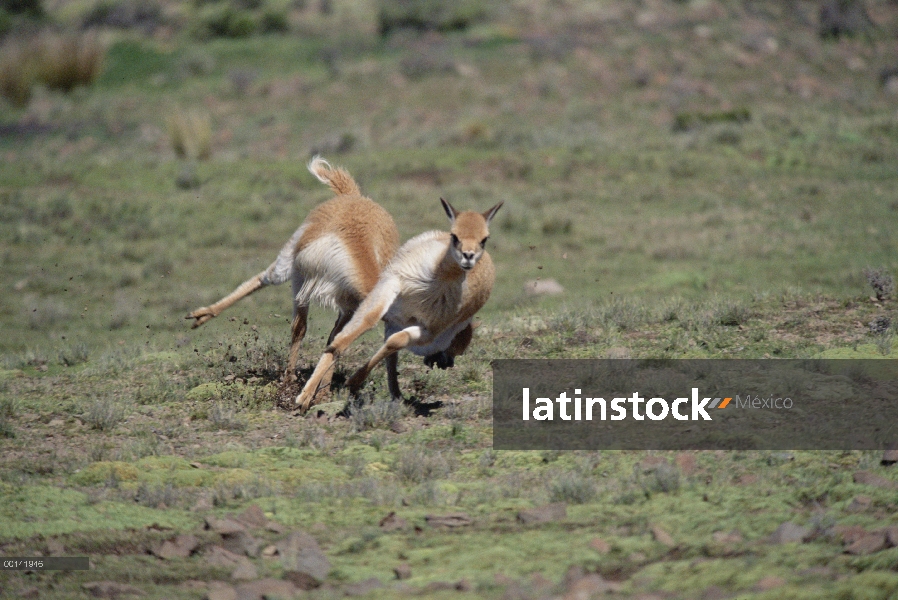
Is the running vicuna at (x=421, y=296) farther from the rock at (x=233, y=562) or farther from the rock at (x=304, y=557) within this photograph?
the rock at (x=233, y=562)

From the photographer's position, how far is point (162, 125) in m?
29.4

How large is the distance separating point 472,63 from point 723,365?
Answer: 25.1 m

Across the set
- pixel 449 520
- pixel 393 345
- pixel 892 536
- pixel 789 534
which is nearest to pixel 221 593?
pixel 449 520

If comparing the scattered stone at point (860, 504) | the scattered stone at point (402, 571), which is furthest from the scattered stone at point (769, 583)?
the scattered stone at point (402, 571)

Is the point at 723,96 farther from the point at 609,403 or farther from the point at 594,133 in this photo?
the point at 609,403

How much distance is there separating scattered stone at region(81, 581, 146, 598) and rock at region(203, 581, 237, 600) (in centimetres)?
33

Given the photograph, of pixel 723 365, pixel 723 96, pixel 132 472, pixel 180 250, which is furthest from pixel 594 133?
pixel 132 472

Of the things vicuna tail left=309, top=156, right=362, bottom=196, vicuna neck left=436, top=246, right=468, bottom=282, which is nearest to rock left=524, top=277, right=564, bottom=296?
vicuna tail left=309, top=156, right=362, bottom=196

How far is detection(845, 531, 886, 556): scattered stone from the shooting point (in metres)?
5.34

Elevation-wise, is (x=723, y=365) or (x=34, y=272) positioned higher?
(x=723, y=365)

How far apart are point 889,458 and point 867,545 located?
1.72 metres

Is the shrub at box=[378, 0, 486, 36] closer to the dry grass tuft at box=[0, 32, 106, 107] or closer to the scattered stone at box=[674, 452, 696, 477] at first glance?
the dry grass tuft at box=[0, 32, 106, 107]

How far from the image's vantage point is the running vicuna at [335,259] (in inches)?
343

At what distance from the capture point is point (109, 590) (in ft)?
16.9
